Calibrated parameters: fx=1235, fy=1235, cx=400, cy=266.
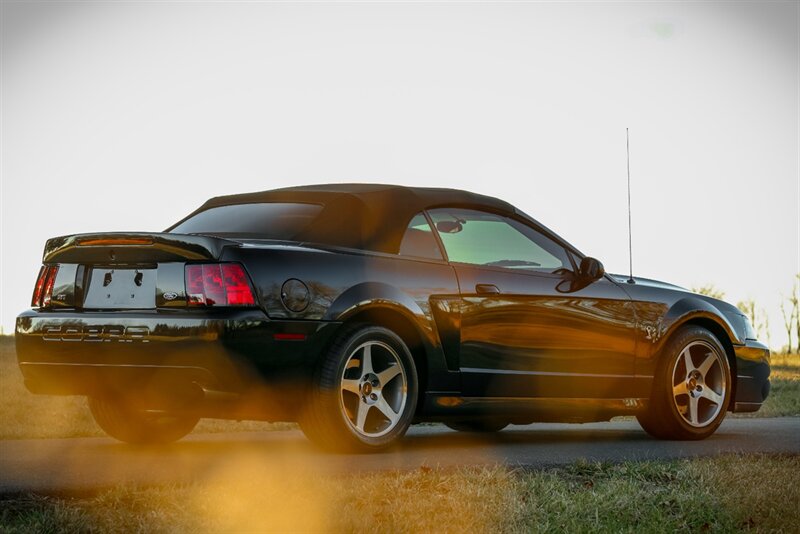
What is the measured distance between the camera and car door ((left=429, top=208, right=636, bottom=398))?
7.92m

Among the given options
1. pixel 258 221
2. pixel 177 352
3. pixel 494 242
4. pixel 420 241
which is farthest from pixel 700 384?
pixel 177 352

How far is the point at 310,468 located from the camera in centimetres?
652

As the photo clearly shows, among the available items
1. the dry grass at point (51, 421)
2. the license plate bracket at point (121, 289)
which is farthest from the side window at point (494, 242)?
the dry grass at point (51, 421)

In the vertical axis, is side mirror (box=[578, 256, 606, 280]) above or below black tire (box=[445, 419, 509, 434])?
above

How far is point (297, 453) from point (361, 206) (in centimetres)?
157

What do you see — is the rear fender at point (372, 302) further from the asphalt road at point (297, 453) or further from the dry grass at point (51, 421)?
the dry grass at point (51, 421)

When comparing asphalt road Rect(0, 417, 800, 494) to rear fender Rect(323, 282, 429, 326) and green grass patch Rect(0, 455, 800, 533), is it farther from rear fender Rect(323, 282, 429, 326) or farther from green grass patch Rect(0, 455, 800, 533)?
rear fender Rect(323, 282, 429, 326)

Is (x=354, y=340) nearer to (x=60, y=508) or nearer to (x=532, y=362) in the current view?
(x=532, y=362)

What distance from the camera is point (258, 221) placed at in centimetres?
766

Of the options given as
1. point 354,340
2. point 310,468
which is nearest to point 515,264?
point 354,340

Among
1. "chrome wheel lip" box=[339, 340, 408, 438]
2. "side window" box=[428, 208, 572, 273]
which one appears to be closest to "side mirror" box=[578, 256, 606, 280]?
"side window" box=[428, 208, 572, 273]

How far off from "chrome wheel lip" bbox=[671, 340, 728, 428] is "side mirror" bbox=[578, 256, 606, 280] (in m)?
1.07

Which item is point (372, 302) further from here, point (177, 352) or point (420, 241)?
point (177, 352)

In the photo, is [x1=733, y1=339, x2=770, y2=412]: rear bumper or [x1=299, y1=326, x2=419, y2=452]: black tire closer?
[x1=299, y1=326, x2=419, y2=452]: black tire
